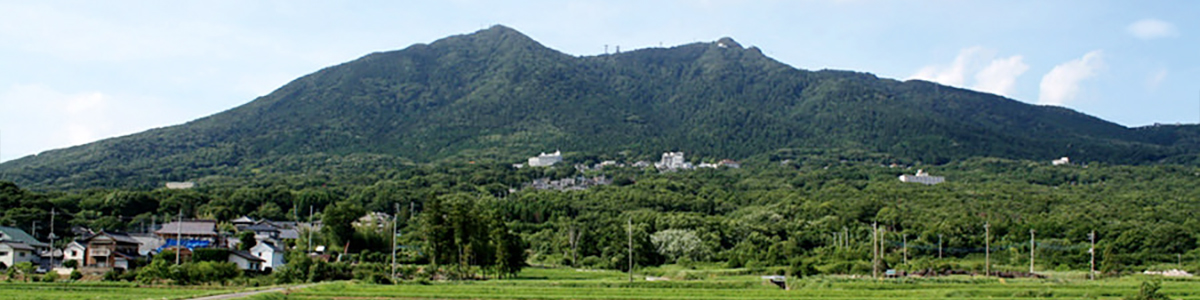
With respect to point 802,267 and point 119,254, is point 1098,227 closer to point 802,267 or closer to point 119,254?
point 802,267

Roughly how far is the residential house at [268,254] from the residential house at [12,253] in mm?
12280

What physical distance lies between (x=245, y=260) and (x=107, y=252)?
24.9 feet

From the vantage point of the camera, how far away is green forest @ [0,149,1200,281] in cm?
7381

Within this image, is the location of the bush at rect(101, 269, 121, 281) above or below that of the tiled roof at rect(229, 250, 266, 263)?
below

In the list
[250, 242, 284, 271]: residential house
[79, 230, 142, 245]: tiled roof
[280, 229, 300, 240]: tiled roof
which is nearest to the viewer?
[79, 230, 142, 245]: tiled roof

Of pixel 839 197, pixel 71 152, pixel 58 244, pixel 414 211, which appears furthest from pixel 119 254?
pixel 71 152

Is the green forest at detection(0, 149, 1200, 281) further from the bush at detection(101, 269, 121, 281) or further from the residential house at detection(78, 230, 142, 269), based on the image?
the residential house at detection(78, 230, 142, 269)

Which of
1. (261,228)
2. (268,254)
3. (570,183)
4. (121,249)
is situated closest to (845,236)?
(261,228)

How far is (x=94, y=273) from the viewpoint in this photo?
56.4m

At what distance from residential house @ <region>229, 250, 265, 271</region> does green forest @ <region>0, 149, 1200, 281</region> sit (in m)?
5.77

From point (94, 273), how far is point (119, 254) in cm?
391

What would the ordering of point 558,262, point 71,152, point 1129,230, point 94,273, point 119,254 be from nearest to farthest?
1. point 94,273
2. point 119,254
3. point 558,262
4. point 1129,230
5. point 71,152

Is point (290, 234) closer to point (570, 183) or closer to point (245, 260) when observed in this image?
point (245, 260)

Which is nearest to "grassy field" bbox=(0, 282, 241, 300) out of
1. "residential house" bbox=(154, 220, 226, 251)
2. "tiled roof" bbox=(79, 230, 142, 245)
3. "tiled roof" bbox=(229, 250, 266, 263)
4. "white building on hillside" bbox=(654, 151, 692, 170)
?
"tiled roof" bbox=(229, 250, 266, 263)
